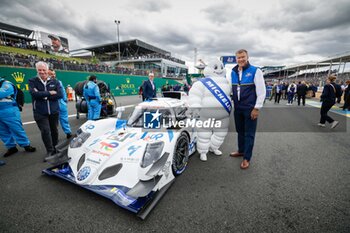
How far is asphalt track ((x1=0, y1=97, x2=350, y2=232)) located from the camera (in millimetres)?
1583

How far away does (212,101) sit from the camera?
9.04 feet

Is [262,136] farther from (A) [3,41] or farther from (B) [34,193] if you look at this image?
(A) [3,41]

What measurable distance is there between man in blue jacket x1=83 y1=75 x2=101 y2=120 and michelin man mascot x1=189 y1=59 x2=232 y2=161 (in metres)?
3.08

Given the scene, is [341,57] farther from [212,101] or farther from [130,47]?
[130,47]

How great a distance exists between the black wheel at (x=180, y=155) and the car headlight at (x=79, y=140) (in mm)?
1376

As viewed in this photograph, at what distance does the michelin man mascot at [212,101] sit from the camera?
273 centimetres

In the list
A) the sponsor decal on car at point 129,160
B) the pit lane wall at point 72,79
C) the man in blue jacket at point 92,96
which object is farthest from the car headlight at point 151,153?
the pit lane wall at point 72,79

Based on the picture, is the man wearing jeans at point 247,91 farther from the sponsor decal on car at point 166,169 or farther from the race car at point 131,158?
the sponsor decal on car at point 166,169

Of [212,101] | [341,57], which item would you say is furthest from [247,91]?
[341,57]

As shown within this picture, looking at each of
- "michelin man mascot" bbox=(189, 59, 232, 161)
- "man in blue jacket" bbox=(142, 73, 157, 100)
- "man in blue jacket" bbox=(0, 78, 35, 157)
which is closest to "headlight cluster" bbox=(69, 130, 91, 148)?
"man in blue jacket" bbox=(0, 78, 35, 157)

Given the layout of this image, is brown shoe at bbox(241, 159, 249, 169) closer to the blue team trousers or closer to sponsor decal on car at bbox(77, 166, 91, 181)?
sponsor decal on car at bbox(77, 166, 91, 181)

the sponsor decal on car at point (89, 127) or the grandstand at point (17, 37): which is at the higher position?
the grandstand at point (17, 37)

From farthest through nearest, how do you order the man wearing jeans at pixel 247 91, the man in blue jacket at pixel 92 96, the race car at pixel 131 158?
the man in blue jacket at pixel 92 96 → the man wearing jeans at pixel 247 91 → the race car at pixel 131 158

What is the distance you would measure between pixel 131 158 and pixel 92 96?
135 inches
